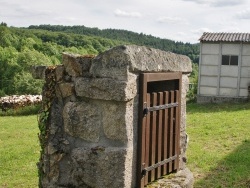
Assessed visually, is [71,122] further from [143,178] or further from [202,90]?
[202,90]

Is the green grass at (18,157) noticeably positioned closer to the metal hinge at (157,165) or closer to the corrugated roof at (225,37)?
the metal hinge at (157,165)

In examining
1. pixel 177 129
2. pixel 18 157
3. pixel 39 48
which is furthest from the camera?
pixel 39 48

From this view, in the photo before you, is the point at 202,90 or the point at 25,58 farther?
the point at 25,58

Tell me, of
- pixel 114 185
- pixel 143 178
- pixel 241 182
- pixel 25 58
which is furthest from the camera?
pixel 25 58

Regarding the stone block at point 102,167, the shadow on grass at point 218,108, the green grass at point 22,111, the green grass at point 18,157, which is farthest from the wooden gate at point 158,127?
the green grass at point 22,111

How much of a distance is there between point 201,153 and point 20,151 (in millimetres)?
4408

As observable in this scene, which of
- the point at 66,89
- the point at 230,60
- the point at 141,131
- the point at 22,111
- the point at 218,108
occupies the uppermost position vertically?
the point at 230,60

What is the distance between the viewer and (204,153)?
851cm

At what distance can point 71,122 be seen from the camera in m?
3.65

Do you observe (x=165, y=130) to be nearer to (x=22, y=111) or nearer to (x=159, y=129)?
(x=159, y=129)

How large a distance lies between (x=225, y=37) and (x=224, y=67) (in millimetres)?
1674

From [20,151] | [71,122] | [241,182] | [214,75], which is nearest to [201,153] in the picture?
[241,182]

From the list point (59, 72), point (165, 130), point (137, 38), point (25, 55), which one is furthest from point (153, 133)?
point (137, 38)

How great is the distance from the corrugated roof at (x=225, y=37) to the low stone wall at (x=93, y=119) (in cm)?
1645
